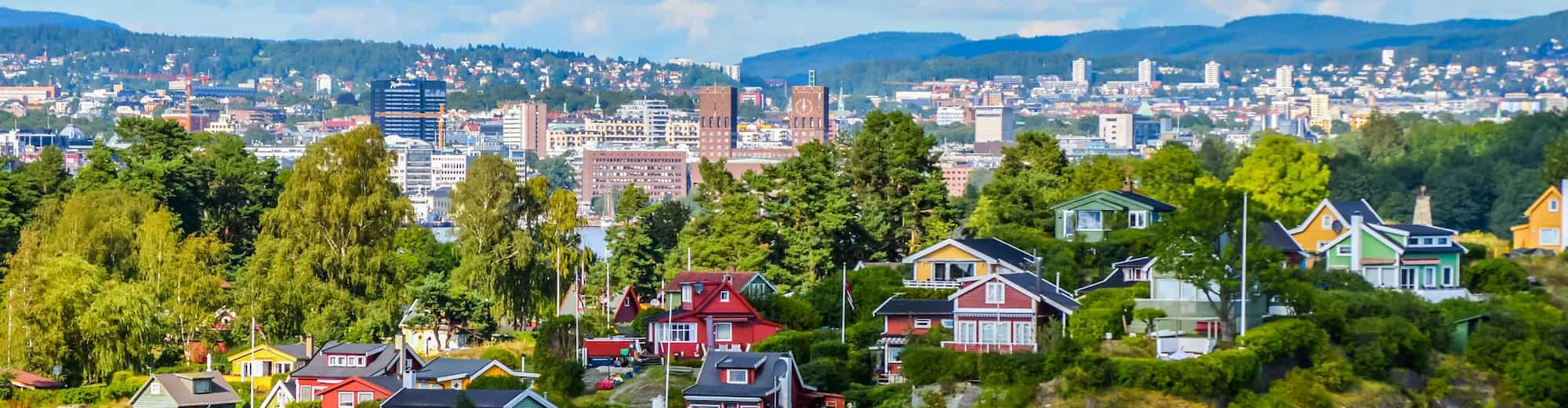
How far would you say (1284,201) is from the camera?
216ft

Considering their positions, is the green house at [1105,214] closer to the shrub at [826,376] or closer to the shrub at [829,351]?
the shrub at [829,351]

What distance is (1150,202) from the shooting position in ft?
191

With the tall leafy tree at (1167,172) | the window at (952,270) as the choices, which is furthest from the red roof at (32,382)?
the tall leafy tree at (1167,172)

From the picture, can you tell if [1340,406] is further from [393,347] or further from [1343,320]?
[393,347]

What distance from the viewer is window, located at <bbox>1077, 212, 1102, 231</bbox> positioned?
188ft

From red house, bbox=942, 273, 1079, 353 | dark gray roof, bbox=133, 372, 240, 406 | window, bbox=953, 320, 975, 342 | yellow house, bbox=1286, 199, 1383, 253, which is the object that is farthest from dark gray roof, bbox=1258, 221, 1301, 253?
dark gray roof, bbox=133, 372, 240, 406

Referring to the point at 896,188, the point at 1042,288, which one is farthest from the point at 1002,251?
the point at 896,188

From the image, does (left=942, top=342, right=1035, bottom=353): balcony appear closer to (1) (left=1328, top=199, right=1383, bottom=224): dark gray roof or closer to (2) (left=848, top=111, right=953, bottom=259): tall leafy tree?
(1) (left=1328, top=199, right=1383, bottom=224): dark gray roof

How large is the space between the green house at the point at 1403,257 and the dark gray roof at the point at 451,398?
18.7 m

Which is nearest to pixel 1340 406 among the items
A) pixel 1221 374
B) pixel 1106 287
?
pixel 1221 374

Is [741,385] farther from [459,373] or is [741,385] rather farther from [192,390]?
[192,390]

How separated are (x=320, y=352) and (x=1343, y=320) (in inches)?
757

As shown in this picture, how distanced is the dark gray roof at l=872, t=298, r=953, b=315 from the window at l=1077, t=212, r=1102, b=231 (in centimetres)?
980

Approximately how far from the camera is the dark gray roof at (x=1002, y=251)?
52.7 metres
